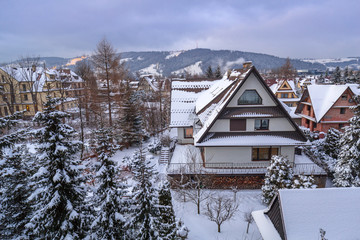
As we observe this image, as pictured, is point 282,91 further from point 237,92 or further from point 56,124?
point 56,124

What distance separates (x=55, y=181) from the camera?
7.85 meters

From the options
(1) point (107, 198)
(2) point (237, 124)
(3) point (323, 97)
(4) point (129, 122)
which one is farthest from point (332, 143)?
(4) point (129, 122)

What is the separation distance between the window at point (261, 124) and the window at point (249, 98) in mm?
1818

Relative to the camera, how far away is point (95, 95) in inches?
973

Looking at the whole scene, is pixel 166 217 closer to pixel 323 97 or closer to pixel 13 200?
pixel 13 200

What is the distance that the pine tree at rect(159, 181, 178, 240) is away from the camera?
9.77 metres

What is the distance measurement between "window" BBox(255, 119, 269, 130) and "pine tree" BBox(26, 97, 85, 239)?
51.4 feet

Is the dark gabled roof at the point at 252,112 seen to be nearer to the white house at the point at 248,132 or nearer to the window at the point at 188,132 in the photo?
the white house at the point at 248,132

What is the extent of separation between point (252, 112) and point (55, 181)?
15.9 metres

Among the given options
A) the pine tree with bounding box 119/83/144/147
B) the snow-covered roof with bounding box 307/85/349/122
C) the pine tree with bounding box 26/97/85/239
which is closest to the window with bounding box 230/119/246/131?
the pine tree with bounding box 26/97/85/239

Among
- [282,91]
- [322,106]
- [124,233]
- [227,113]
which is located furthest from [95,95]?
[282,91]

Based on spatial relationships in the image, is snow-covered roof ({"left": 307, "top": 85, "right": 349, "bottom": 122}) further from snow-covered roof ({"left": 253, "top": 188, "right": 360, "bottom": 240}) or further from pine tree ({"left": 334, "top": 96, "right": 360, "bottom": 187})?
snow-covered roof ({"left": 253, "top": 188, "right": 360, "bottom": 240})

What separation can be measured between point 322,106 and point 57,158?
3781 centimetres

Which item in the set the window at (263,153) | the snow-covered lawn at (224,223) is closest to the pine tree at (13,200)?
the snow-covered lawn at (224,223)
